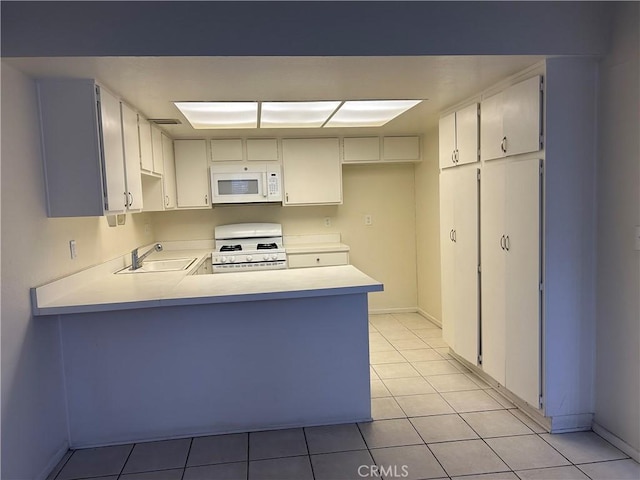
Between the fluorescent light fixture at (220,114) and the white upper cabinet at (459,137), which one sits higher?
the fluorescent light fixture at (220,114)

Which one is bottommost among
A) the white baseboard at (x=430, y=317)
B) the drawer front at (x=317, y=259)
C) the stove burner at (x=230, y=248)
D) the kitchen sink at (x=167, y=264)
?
the white baseboard at (x=430, y=317)

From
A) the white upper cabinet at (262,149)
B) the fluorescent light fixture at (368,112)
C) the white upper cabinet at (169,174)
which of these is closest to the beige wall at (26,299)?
the white upper cabinet at (169,174)

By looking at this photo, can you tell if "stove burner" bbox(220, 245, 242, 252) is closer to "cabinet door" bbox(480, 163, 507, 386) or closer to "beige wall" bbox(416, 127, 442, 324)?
"beige wall" bbox(416, 127, 442, 324)

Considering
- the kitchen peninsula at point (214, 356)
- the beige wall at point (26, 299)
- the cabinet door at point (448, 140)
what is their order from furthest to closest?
the cabinet door at point (448, 140), the kitchen peninsula at point (214, 356), the beige wall at point (26, 299)

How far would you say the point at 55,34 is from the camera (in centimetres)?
203

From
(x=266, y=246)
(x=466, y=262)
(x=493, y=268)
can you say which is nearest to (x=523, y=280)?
(x=493, y=268)

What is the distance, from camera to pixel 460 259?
3.37 metres

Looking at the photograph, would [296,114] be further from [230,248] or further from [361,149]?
[230,248]

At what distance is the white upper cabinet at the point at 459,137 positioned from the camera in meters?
3.07

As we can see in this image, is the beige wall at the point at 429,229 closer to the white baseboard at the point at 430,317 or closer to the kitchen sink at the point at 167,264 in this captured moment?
the white baseboard at the point at 430,317

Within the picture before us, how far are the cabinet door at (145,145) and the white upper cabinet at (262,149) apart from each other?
125 cm

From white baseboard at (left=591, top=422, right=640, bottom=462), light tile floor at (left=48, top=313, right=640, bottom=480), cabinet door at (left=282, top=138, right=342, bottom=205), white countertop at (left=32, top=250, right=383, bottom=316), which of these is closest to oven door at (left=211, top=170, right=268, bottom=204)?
cabinet door at (left=282, top=138, right=342, bottom=205)

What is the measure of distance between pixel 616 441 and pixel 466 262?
4.53ft

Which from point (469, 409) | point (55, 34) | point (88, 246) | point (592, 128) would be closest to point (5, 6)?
point (55, 34)
